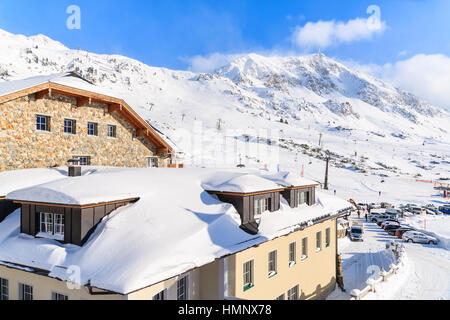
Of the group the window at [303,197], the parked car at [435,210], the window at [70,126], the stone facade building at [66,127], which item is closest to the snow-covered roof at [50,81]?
the stone facade building at [66,127]

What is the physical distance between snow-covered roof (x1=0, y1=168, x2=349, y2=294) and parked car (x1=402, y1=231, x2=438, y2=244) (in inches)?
876

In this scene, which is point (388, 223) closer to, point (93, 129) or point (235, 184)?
point (235, 184)

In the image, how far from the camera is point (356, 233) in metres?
29.9

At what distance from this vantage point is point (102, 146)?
17.8 metres

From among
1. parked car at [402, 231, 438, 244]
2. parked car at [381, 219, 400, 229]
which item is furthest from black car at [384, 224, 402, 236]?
parked car at [402, 231, 438, 244]

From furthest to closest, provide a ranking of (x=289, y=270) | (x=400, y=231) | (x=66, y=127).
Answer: (x=400, y=231) → (x=66, y=127) → (x=289, y=270)

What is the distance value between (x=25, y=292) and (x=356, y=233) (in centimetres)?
2836

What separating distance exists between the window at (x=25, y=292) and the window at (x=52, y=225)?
1.65m

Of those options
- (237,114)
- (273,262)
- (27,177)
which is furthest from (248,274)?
(237,114)

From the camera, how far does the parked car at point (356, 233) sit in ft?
→ 97.1

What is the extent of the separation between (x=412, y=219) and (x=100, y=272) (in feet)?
132
